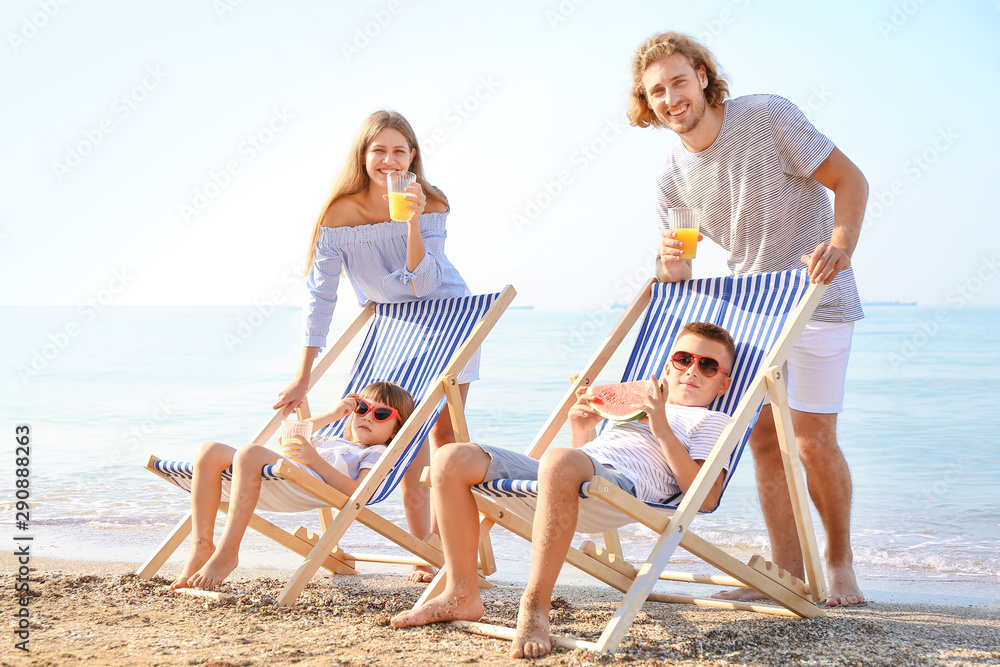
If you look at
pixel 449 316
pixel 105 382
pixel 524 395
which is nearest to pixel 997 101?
pixel 524 395

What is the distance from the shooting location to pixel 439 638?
2.57 meters

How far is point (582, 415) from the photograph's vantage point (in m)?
3.19

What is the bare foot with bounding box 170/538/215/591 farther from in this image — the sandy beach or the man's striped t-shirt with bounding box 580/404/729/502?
the man's striped t-shirt with bounding box 580/404/729/502

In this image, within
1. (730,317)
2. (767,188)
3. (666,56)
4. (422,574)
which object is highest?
(666,56)

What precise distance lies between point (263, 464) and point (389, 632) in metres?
0.75

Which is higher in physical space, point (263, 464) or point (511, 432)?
point (263, 464)

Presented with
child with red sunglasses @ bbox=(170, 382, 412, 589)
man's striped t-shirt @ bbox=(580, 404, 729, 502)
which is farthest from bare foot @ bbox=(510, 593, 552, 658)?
child with red sunglasses @ bbox=(170, 382, 412, 589)

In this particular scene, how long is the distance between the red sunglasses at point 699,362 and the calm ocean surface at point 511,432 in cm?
144

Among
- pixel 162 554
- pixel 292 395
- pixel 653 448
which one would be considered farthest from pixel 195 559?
pixel 653 448

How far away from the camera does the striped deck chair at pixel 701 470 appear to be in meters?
2.48

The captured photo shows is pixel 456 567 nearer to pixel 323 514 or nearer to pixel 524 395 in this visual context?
pixel 323 514

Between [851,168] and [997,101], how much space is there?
24.0 m

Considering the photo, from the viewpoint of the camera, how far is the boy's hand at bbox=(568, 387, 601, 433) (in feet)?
10.3

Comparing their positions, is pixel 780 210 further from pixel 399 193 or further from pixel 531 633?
pixel 531 633
